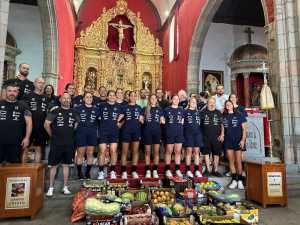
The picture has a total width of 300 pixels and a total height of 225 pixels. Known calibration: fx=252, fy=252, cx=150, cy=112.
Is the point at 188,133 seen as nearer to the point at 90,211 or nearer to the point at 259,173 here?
the point at 259,173

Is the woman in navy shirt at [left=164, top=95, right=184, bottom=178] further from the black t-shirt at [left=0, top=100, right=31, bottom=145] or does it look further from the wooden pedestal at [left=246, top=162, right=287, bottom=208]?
the black t-shirt at [left=0, top=100, right=31, bottom=145]

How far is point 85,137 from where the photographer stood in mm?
3953

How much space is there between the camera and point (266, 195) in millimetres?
3480

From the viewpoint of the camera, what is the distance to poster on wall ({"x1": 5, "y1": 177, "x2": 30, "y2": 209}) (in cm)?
288

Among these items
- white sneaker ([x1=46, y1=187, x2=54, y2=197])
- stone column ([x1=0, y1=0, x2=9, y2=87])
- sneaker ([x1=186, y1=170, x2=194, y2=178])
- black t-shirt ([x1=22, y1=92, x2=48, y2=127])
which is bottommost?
white sneaker ([x1=46, y1=187, x2=54, y2=197])

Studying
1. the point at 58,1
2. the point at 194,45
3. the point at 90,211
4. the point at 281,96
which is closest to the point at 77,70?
the point at 58,1

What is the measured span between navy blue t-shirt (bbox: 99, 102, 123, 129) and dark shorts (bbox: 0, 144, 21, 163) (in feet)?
4.25

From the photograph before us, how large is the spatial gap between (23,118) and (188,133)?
2.55m

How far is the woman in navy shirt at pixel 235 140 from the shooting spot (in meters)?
4.13

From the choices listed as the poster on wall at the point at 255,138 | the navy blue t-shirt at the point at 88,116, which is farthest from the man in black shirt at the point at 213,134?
the navy blue t-shirt at the point at 88,116

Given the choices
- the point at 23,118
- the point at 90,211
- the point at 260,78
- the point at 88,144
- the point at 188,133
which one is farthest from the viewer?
the point at 260,78

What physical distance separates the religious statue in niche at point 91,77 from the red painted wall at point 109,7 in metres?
1.84

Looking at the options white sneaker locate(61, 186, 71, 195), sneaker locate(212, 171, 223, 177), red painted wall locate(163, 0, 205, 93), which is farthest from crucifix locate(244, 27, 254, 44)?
white sneaker locate(61, 186, 71, 195)

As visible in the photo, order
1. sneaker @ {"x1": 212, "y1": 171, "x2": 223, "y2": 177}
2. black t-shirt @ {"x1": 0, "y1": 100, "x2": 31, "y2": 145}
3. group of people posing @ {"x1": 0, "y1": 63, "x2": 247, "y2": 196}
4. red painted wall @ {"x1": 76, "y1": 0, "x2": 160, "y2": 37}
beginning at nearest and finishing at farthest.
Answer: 1. black t-shirt @ {"x1": 0, "y1": 100, "x2": 31, "y2": 145}
2. group of people posing @ {"x1": 0, "y1": 63, "x2": 247, "y2": 196}
3. sneaker @ {"x1": 212, "y1": 171, "x2": 223, "y2": 177}
4. red painted wall @ {"x1": 76, "y1": 0, "x2": 160, "y2": 37}
